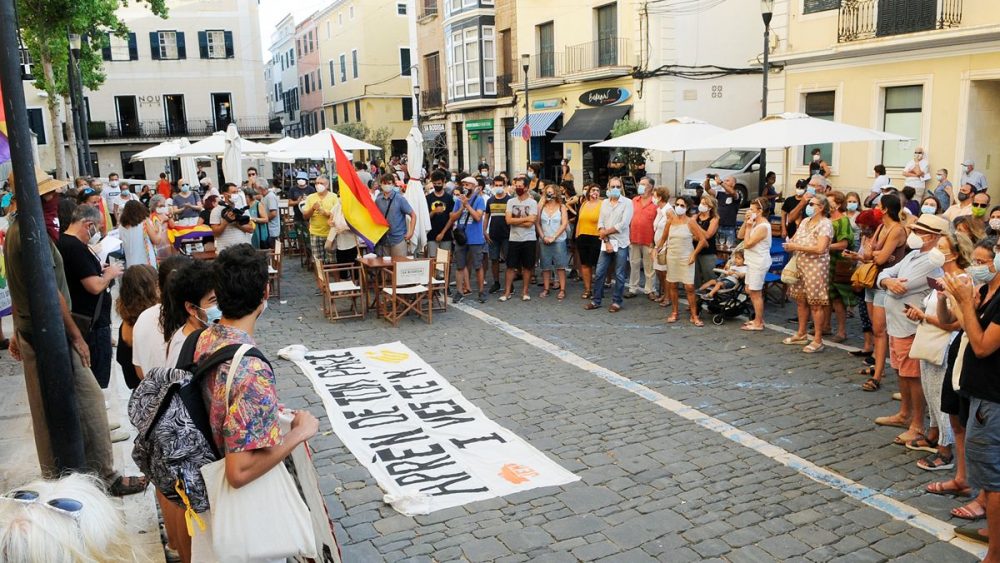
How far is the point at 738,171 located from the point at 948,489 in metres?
16.5

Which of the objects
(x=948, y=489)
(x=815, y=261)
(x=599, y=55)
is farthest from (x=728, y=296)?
(x=599, y=55)

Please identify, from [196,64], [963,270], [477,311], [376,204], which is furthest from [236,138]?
[196,64]

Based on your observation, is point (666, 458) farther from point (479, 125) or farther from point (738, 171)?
point (479, 125)

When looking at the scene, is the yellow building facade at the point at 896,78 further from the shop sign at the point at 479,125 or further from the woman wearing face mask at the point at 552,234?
the shop sign at the point at 479,125

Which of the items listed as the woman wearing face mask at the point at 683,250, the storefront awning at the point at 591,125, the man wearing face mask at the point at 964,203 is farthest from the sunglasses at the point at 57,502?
the storefront awning at the point at 591,125

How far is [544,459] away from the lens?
18.6 ft

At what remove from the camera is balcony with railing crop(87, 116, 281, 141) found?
4409 cm

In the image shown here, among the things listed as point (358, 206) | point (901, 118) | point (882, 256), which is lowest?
point (882, 256)

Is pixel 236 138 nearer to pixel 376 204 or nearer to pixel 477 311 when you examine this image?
pixel 376 204

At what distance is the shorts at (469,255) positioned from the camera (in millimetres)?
11688

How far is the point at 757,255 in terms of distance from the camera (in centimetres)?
925

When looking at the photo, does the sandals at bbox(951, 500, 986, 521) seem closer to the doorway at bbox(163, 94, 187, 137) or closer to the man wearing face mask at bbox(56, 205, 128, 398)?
the man wearing face mask at bbox(56, 205, 128, 398)

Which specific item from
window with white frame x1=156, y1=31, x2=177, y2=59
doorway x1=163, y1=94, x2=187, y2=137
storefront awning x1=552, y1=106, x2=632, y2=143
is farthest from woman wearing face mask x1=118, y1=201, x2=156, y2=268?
window with white frame x1=156, y1=31, x2=177, y2=59

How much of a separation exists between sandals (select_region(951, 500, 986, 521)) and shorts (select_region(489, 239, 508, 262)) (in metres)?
7.88
